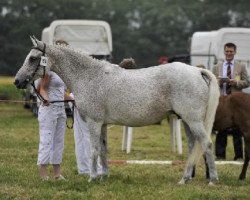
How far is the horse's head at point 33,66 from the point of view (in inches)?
366

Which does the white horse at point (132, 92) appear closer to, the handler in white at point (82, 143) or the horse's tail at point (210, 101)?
the horse's tail at point (210, 101)

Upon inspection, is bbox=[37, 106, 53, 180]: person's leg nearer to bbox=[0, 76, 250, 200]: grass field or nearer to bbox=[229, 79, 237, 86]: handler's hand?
bbox=[0, 76, 250, 200]: grass field

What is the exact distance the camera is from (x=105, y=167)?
32.5ft

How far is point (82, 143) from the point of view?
10.4m

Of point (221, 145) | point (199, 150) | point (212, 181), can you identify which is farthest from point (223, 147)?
point (199, 150)

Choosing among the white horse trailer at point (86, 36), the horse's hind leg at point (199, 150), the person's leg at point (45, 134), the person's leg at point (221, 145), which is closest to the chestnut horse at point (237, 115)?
the horse's hind leg at point (199, 150)

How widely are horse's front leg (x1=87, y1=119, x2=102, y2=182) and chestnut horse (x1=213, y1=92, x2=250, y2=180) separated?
224 centimetres

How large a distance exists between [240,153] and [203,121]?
4550 mm

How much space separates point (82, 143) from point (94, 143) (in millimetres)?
1075

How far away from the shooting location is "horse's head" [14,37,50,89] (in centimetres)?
930

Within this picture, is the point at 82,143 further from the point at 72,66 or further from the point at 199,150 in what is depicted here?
the point at 199,150

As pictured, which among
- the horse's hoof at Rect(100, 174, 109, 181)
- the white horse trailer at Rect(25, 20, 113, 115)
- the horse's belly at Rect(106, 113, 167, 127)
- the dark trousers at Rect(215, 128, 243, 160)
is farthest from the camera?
the white horse trailer at Rect(25, 20, 113, 115)

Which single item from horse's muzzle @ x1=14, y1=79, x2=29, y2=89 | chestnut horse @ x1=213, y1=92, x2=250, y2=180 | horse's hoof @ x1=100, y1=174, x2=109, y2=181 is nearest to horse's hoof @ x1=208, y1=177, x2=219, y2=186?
chestnut horse @ x1=213, y1=92, x2=250, y2=180

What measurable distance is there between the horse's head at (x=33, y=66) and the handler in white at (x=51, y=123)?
0.32m
